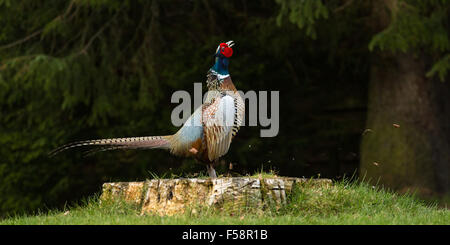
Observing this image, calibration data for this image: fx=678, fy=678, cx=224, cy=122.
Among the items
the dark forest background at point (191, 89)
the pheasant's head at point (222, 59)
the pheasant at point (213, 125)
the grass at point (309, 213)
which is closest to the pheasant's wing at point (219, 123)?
the pheasant at point (213, 125)

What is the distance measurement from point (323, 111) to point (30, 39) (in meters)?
5.01

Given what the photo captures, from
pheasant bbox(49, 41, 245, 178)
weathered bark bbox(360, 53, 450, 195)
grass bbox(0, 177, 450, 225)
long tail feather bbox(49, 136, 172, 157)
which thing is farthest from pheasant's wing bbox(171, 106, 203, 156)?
weathered bark bbox(360, 53, 450, 195)

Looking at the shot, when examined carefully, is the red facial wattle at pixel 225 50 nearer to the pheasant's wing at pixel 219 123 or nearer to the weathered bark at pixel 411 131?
the pheasant's wing at pixel 219 123

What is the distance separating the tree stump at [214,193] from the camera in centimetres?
599

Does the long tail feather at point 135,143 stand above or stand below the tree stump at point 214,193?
above

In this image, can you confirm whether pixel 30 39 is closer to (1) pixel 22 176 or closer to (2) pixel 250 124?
(1) pixel 22 176

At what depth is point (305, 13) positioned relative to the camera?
8.51m

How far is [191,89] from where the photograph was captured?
34.1 ft

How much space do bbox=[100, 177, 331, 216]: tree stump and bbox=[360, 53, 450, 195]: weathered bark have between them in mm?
3746

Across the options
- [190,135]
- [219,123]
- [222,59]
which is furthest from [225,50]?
[190,135]

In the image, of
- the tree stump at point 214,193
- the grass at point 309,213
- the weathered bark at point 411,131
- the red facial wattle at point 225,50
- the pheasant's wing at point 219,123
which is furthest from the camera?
the weathered bark at point 411,131

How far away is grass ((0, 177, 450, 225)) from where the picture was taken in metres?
5.71

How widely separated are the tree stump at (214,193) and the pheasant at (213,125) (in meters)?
0.41

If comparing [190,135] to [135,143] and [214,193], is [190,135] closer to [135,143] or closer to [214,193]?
[135,143]
